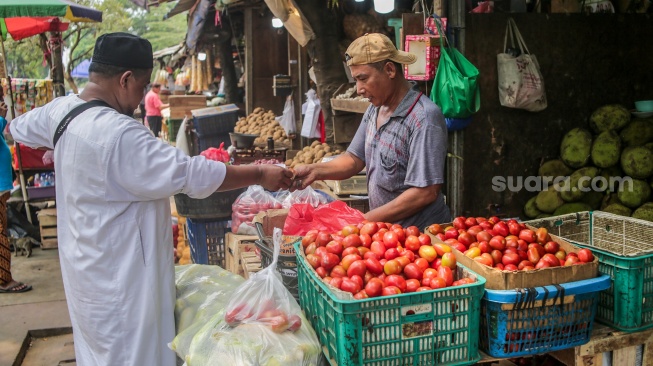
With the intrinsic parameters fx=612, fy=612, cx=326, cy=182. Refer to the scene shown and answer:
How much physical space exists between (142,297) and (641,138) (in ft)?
16.7

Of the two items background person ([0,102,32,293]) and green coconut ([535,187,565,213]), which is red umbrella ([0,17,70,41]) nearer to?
background person ([0,102,32,293])

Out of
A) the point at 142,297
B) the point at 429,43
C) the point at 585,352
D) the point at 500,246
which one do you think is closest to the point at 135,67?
the point at 142,297

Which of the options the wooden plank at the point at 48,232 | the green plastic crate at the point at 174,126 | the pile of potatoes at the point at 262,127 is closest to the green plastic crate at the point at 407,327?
the wooden plank at the point at 48,232

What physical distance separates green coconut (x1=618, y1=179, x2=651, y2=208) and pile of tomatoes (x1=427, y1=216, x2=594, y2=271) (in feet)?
10.9

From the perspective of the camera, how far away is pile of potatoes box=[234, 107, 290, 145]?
10.1 m

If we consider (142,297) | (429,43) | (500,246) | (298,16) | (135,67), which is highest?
(298,16)

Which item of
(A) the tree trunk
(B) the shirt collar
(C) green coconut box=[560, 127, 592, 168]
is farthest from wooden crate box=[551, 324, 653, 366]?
(A) the tree trunk

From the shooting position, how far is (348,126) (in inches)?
300

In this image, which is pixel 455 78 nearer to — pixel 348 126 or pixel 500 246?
pixel 500 246

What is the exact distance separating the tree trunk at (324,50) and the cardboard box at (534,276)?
17.9ft

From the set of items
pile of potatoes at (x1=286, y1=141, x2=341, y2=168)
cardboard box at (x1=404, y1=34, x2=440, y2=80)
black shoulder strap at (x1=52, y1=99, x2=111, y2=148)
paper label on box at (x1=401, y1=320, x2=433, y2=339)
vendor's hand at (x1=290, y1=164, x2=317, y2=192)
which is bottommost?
paper label on box at (x1=401, y1=320, x2=433, y2=339)

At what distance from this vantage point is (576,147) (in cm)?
577

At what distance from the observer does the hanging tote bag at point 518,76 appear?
526 cm

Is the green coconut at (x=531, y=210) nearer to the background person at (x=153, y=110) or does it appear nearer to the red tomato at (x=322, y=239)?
the red tomato at (x=322, y=239)
